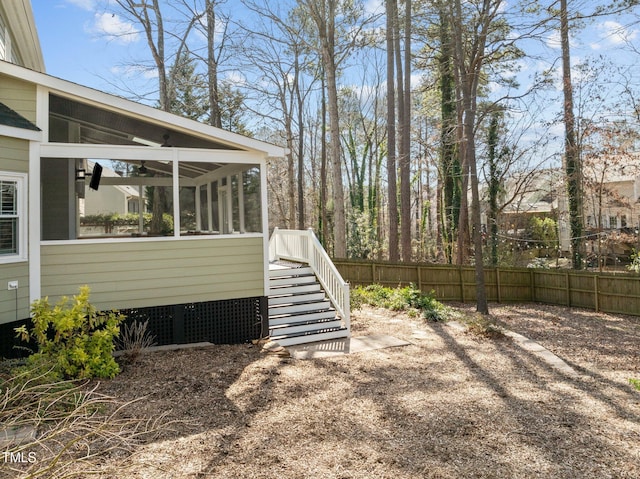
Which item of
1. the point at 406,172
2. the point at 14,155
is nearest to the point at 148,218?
the point at 14,155

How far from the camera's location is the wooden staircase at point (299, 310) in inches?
293

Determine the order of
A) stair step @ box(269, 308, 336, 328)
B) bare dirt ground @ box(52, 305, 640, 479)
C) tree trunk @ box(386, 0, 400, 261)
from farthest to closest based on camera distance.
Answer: tree trunk @ box(386, 0, 400, 261) → stair step @ box(269, 308, 336, 328) → bare dirt ground @ box(52, 305, 640, 479)

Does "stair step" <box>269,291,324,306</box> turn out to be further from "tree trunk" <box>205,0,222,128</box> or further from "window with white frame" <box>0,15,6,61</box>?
"tree trunk" <box>205,0,222,128</box>

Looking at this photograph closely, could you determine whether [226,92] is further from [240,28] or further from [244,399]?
[244,399]

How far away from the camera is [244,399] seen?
4.46 metres

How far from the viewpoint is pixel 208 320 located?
6785 millimetres

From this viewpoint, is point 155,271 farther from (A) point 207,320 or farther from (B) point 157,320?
(A) point 207,320

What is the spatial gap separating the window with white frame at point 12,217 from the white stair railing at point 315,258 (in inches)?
194

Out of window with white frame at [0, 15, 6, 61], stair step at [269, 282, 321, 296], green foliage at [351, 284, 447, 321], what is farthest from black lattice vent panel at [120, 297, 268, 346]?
window with white frame at [0, 15, 6, 61]

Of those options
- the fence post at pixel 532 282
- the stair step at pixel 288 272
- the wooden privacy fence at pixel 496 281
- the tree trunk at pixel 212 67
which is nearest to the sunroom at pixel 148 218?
the stair step at pixel 288 272

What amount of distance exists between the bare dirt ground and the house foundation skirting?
439 millimetres

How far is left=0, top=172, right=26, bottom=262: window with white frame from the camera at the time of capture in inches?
211

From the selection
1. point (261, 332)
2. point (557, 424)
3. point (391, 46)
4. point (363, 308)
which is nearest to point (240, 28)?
point (391, 46)

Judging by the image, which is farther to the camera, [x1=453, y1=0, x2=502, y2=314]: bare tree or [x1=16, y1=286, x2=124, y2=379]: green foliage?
[x1=453, y1=0, x2=502, y2=314]: bare tree
